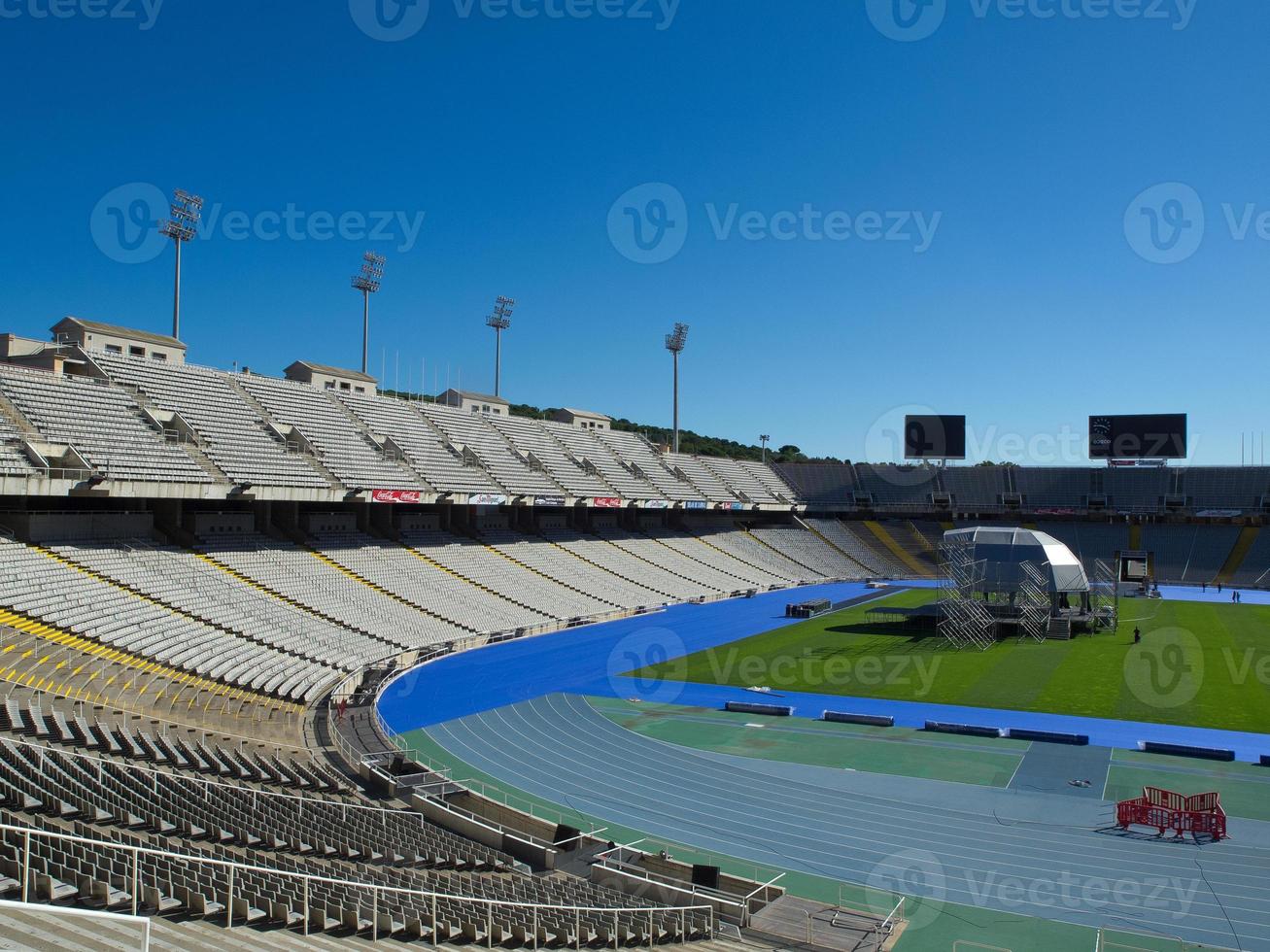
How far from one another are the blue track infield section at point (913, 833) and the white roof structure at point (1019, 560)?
77.2 ft

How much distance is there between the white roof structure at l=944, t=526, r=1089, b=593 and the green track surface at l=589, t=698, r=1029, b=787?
19.1 m

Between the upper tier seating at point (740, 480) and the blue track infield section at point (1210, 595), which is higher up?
the upper tier seating at point (740, 480)

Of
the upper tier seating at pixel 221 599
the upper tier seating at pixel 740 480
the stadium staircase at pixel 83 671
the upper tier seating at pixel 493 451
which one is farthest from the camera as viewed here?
the upper tier seating at pixel 740 480

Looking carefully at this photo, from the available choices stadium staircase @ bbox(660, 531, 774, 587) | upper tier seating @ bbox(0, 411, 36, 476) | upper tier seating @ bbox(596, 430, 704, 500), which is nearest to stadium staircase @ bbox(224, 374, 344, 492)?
upper tier seating @ bbox(0, 411, 36, 476)

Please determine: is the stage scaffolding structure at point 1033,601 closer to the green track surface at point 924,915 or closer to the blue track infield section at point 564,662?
the blue track infield section at point 564,662

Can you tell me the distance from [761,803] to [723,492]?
164 ft

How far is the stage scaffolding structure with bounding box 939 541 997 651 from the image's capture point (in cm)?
3838

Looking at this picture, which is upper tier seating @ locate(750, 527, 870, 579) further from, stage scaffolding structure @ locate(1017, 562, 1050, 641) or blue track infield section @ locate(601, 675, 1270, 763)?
blue track infield section @ locate(601, 675, 1270, 763)

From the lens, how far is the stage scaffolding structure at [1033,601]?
39.2m

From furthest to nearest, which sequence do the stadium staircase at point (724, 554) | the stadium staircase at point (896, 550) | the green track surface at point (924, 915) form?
the stadium staircase at point (896, 550) → the stadium staircase at point (724, 554) → the green track surface at point (924, 915)

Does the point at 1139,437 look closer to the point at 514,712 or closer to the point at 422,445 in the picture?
the point at 422,445

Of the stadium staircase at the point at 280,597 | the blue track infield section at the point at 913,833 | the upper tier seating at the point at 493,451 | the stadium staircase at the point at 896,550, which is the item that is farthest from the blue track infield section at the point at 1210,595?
the stadium staircase at the point at 280,597

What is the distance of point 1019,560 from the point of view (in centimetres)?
4028

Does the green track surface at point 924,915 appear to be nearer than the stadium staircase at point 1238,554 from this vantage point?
Yes
